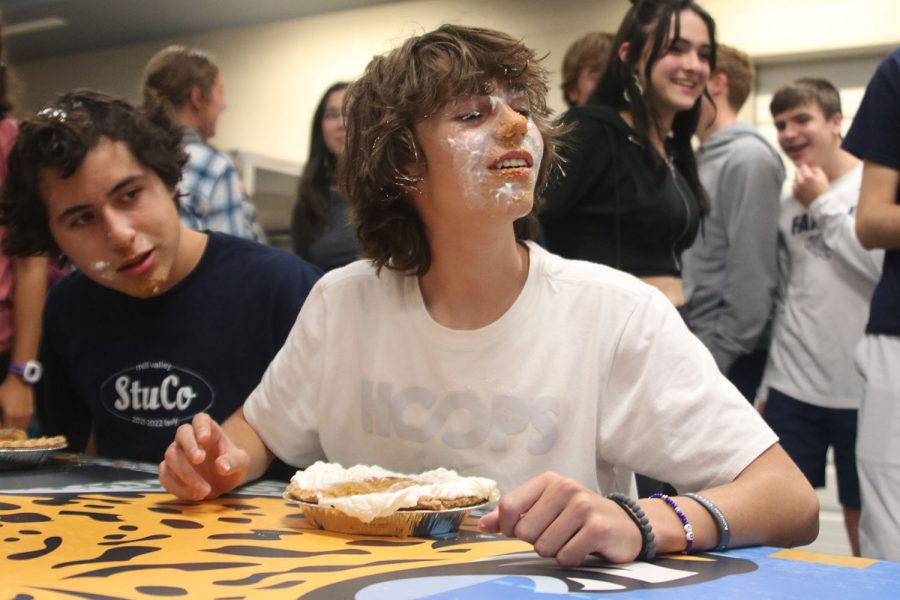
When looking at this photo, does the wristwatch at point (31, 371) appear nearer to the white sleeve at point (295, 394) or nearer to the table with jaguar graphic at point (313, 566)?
the white sleeve at point (295, 394)

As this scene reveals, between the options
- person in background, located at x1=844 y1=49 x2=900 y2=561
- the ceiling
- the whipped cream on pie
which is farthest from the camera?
the ceiling

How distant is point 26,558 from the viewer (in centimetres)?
92

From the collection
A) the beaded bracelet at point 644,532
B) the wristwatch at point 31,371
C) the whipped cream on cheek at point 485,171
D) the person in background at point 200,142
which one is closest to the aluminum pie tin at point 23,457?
the wristwatch at point 31,371

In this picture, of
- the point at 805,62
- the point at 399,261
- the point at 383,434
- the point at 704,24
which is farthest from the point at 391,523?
the point at 805,62

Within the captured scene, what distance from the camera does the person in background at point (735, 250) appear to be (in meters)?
2.72

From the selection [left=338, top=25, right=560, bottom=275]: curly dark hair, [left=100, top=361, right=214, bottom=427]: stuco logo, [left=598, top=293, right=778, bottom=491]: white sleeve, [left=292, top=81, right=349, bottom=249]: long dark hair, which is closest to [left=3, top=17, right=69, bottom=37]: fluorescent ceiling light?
[left=292, top=81, right=349, bottom=249]: long dark hair

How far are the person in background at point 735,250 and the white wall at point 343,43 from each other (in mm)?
1757

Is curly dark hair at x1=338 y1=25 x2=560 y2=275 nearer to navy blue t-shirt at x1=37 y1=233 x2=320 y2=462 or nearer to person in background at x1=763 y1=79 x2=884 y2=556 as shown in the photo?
navy blue t-shirt at x1=37 y1=233 x2=320 y2=462

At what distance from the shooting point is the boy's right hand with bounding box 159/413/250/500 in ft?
3.94

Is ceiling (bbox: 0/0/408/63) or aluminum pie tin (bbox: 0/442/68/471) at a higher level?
ceiling (bbox: 0/0/408/63)

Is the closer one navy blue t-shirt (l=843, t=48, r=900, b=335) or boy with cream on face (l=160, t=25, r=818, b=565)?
boy with cream on face (l=160, t=25, r=818, b=565)

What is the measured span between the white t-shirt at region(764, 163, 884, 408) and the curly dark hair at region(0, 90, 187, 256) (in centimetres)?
178

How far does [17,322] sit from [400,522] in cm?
133

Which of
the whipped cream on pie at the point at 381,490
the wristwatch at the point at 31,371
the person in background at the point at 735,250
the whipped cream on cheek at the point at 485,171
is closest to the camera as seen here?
the whipped cream on pie at the point at 381,490
